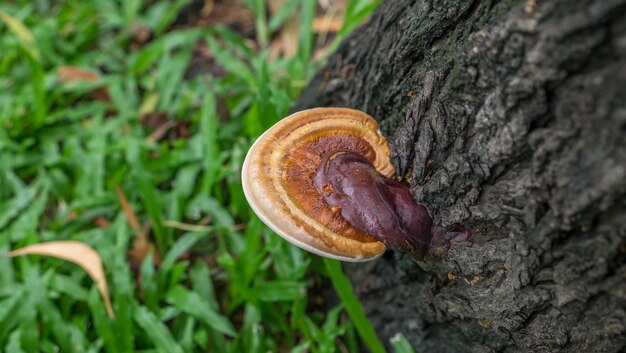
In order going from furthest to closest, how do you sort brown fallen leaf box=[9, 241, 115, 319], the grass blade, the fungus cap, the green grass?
brown fallen leaf box=[9, 241, 115, 319] < the green grass < the grass blade < the fungus cap

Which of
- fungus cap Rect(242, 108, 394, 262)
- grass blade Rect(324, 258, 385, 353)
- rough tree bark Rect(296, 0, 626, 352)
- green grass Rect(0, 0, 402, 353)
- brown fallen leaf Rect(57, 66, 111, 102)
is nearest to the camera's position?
rough tree bark Rect(296, 0, 626, 352)

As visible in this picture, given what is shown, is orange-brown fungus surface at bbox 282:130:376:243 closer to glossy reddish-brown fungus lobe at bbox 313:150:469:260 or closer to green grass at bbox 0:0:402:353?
glossy reddish-brown fungus lobe at bbox 313:150:469:260

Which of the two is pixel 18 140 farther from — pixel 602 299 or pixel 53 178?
pixel 602 299

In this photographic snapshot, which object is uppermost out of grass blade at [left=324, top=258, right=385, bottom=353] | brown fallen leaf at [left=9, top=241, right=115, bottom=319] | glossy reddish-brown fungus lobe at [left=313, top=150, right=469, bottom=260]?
glossy reddish-brown fungus lobe at [left=313, top=150, right=469, bottom=260]

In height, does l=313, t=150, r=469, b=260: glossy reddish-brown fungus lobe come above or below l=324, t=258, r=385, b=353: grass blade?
above

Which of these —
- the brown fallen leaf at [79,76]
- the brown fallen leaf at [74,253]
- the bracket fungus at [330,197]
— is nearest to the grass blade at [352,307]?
the bracket fungus at [330,197]

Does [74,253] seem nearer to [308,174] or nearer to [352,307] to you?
[352,307]

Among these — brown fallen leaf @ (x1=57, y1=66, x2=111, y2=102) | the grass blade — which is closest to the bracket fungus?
the grass blade

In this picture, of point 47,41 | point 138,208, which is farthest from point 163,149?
point 47,41
